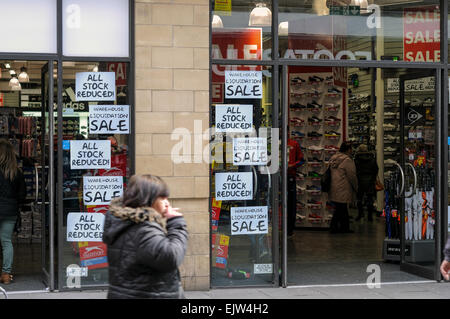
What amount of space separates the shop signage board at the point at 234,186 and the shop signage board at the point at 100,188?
3.97 feet

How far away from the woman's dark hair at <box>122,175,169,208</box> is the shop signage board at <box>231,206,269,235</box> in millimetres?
4776

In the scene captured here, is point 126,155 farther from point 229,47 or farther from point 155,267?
point 155,267

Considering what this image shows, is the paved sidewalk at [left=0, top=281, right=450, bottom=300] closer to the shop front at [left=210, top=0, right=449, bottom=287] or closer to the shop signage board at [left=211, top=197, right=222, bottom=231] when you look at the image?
the shop front at [left=210, top=0, right=449, bottom=287]

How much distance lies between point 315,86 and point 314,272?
620 centimetres

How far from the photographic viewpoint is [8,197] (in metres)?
9.20

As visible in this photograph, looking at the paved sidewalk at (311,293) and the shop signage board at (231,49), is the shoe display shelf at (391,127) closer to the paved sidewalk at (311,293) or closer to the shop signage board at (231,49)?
the paved sidewalk at (311,293)

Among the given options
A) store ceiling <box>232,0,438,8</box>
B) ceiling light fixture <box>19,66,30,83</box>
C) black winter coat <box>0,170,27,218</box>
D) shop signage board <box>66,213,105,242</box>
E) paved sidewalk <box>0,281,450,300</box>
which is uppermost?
store ceiling <box>232,0,438,8</box>

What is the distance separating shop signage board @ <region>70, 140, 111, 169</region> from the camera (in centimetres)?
853

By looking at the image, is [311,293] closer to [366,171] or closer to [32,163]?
[32,163]

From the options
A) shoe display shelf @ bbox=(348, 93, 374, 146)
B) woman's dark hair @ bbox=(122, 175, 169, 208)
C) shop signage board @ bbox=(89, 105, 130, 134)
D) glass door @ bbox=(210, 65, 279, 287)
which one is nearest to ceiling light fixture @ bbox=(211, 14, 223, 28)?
glass door @ bbox=(210, 65, 279, 287)

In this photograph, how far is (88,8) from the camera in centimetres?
855

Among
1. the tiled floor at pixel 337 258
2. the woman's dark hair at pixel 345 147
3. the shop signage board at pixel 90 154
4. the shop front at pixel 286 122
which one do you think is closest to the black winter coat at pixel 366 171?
the tiled floor at pixel 337 258

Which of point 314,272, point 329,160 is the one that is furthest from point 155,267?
point 329,160

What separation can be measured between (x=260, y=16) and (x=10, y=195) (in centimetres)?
390
